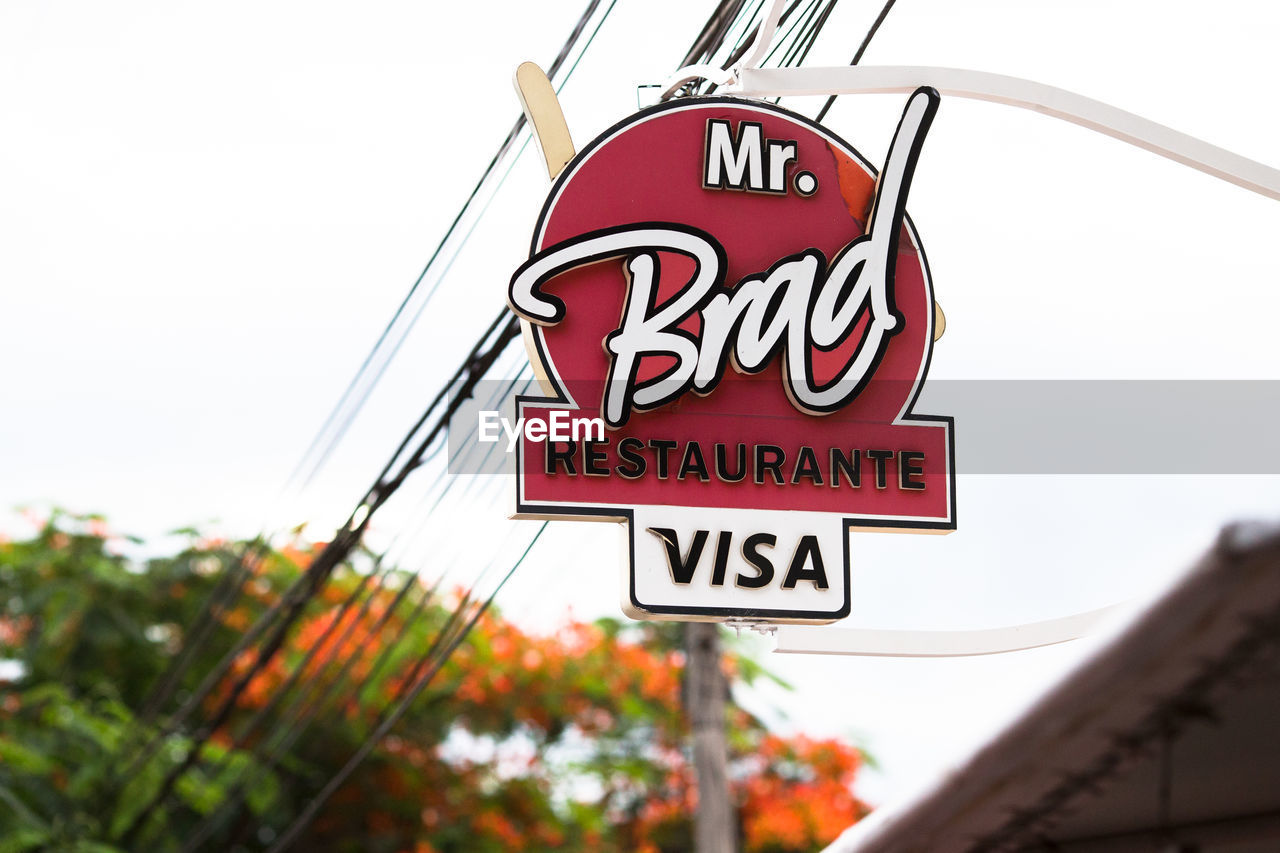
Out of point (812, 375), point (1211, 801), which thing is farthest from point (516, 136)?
point (1211, 801)

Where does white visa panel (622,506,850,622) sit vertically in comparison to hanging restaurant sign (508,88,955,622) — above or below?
below

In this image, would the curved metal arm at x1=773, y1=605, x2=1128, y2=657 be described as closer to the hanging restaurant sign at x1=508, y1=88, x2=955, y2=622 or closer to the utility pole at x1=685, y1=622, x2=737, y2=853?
the hanging restaurant sign at x1=508, y1=88, x2=955, y2=622

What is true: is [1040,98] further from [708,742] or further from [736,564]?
[708,742]

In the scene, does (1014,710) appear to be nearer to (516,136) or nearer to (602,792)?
(516,136)

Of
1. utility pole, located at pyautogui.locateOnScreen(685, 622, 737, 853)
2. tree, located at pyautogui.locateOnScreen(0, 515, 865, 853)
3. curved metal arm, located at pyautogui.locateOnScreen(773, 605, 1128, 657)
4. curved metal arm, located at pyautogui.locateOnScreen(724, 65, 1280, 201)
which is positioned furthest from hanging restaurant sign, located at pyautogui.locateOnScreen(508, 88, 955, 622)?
tree, located at pyautogui.locateOnScreen(0, 515, 865, 853)

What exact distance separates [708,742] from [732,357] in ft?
17.2

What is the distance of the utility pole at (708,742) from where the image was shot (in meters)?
10.4

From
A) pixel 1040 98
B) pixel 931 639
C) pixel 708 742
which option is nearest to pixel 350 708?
pixel 708 742

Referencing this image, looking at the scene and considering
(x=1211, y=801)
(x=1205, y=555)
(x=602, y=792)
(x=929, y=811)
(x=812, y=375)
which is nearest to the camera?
(x=1205, y=555)

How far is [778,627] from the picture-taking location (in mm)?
5883

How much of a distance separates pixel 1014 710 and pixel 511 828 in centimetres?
1241

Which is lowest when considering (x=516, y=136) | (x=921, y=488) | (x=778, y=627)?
(x=778, y=627)

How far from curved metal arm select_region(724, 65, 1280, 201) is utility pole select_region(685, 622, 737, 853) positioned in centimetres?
518

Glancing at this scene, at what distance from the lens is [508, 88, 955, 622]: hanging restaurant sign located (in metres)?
5.62
